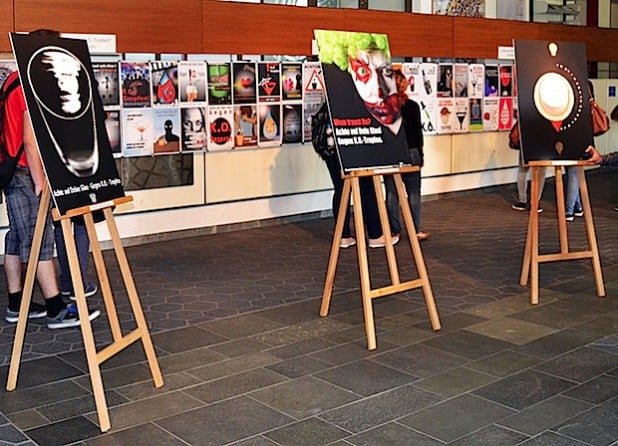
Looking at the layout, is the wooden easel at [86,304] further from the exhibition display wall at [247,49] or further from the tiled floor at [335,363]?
the exhibition display wall at [247,49]

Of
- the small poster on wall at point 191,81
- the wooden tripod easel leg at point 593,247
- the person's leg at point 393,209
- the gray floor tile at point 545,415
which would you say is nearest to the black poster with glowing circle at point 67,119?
the gray floor tile at point 545,415

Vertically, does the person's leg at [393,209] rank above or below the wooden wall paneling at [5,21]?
below

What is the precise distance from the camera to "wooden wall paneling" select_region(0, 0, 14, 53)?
7289mm

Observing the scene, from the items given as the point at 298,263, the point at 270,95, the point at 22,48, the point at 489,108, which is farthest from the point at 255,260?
the point at 489,108

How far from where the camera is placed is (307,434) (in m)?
3.87

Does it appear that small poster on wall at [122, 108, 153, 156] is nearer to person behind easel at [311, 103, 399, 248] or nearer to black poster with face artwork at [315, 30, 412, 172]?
A: person behind easel at [311, 103, 399, 248]

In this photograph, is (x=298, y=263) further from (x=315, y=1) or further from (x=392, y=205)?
(x=315, y=1)

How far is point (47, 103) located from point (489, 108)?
8.29 meters

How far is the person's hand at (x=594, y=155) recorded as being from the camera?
249 inches

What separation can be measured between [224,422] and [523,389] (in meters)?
1.47

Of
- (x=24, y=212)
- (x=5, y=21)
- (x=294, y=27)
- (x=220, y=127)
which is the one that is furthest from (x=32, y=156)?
(x=294, y=27)

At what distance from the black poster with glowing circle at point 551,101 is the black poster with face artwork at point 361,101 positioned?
117 centimetres

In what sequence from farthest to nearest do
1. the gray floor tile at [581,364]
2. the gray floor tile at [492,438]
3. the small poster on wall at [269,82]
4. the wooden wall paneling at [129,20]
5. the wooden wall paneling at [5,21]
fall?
the small poster on wall at [269,82] < the wooden wall paneling at [129,20] < the wooden wall paneling at [5,21] < the gray floor tile at [581,364] < the gray floor tile at [492,438]

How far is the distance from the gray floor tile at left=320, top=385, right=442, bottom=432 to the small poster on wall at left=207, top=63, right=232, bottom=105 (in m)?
4.92
